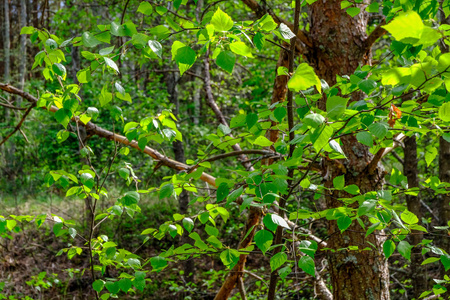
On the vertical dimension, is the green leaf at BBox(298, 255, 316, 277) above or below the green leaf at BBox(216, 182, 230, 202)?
below

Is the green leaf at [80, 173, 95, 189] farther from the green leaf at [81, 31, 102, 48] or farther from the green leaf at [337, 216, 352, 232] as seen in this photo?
the green leaf at [337, 216, 352, 232]

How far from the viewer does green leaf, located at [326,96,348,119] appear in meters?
1.07

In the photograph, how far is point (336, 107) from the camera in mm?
1083

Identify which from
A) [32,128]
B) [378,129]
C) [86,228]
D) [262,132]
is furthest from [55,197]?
[378,129]

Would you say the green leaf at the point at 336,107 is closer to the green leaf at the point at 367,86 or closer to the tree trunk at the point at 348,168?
the green leaf at the point at 367,86

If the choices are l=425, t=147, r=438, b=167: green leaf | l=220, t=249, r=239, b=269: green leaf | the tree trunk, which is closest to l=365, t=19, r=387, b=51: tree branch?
the tree trunk

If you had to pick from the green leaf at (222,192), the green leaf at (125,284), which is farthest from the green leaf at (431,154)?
the green leaf at (125,284)

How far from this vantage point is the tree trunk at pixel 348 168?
229cm

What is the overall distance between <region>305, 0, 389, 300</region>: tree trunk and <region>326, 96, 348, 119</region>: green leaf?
1.26 metres

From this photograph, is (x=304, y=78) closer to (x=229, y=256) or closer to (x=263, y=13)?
(x=229, y=256)

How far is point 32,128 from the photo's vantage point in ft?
34.1

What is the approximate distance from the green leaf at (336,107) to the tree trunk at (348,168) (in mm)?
1260

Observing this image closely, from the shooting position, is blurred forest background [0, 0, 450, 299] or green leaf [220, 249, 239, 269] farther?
blurred forest background [0, 0, 450, 299]

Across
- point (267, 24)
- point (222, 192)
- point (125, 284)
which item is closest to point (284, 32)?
point (267, 24)
